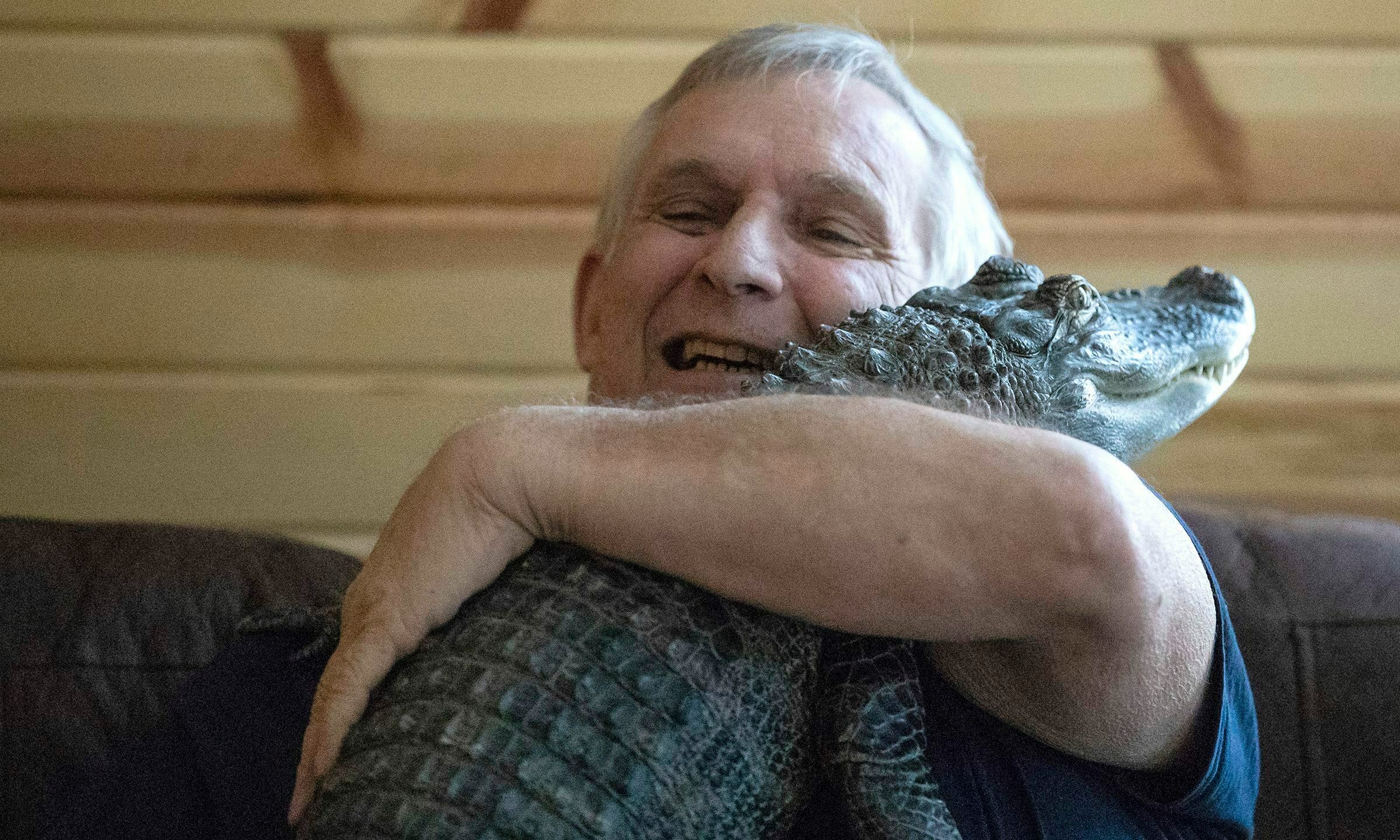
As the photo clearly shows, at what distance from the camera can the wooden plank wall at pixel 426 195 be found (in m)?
1.99

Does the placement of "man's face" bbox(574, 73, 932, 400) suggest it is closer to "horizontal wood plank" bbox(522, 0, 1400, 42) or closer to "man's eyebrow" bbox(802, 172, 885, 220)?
"man's eyebrow" bbox(802, 172, 885, 220)

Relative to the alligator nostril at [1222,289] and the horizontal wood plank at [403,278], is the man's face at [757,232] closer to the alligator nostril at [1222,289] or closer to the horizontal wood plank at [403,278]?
the alligator nostril at [1222,289]

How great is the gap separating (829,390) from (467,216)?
4.34 feet

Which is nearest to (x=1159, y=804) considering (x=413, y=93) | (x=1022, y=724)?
(x=1022, y=724)

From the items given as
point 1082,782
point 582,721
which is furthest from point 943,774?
point 582,721

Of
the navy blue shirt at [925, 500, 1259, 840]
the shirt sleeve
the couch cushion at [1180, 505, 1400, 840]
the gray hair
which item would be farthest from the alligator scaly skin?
the couch cushion at [1180, 505, 1400, 840]

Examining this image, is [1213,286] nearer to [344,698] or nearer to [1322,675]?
[1322,675]

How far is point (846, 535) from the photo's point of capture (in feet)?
2.37

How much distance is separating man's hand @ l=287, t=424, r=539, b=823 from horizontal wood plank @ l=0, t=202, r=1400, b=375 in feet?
4.29

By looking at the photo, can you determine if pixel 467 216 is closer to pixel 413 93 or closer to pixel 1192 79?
pixel 413 93

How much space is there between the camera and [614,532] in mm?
763

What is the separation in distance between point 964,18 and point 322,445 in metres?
1.43

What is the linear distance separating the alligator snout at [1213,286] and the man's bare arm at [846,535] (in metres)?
0.47

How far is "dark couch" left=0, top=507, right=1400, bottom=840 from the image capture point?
139 cm
